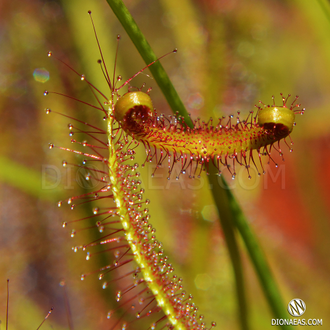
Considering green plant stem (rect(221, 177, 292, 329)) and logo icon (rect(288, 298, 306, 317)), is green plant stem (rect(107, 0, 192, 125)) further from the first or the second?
logo icon (rect(288, 298, 306, 317))

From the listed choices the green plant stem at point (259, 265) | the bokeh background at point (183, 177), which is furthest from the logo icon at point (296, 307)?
the green plant stem at point (259, 265)

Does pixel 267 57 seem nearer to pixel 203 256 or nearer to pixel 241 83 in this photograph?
pixel 241 83

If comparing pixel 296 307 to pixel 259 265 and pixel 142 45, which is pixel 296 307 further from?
pixel 142 45

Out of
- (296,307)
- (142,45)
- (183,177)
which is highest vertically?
(142,45)

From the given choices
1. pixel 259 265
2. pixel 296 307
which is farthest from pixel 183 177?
pixel 296 307

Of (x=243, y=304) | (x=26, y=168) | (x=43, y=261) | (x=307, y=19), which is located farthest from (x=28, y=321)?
(x=307, y=19)
